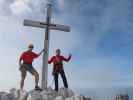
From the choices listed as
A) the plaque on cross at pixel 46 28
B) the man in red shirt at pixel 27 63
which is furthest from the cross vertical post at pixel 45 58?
the man in red shirt at pixel 27 63

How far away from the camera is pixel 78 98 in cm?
2095

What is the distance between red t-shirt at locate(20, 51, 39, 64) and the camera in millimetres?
23250

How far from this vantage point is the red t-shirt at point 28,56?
23.2 m

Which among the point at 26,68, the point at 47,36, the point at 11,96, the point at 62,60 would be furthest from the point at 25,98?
the point at 47,36

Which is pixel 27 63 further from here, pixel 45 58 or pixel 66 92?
pixel 66 92

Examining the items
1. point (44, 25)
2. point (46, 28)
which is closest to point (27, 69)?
point (46, 28)

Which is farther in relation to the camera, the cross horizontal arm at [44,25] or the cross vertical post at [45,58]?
the cross horizontal arm at [44,25]

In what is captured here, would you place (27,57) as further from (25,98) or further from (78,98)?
(78,98)

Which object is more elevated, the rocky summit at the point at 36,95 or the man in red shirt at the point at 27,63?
the man in red shirt at the point at 27,63

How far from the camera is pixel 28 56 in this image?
76.4ft

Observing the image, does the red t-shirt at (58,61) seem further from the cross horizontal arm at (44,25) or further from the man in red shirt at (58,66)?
the cross horizontal arm at (44,25)

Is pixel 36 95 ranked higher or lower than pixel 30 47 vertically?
lower

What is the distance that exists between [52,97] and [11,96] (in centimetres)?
244

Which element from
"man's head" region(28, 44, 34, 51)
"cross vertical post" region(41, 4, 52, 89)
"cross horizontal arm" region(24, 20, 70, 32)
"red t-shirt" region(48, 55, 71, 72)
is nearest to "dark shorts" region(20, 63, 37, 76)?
"man's head" region(28, 44, 34, 51)
